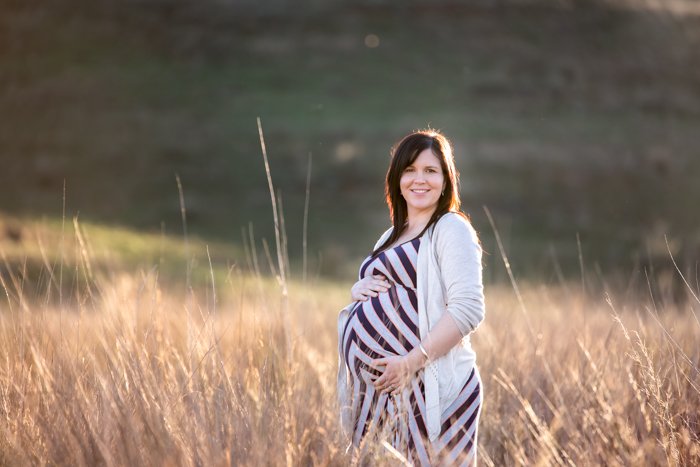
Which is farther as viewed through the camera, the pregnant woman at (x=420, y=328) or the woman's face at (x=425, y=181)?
the woman's face at (x=425, y=181)

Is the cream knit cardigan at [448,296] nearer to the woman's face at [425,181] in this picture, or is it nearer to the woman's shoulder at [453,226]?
the woman's shoulder at [453,226]

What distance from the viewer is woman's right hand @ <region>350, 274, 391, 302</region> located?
2074mm

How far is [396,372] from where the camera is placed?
1.90 meters

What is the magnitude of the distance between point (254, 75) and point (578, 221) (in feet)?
46.3

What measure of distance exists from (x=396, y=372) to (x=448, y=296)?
0.36m

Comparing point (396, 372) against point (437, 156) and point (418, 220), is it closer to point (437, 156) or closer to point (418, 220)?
point (418, 220)

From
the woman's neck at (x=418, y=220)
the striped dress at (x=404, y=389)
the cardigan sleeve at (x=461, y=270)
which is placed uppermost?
the woman's neck at (x=418, y=220)

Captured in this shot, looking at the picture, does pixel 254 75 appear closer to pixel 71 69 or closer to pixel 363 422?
pixel 71 69

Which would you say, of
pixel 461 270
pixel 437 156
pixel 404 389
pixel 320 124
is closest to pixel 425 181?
pixel 437 156

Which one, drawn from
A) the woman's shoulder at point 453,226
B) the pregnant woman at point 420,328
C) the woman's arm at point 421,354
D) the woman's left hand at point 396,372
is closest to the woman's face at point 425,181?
the pregnant woman at point 420,328

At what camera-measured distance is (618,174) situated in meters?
19.4

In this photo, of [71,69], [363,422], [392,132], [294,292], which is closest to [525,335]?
[363,422]

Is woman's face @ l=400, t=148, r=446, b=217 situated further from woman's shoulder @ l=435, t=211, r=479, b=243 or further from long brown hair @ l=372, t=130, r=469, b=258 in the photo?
woman's shoulder @ l=435, t=211, r=479, b=243

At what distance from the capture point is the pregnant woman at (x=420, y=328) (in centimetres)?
186
